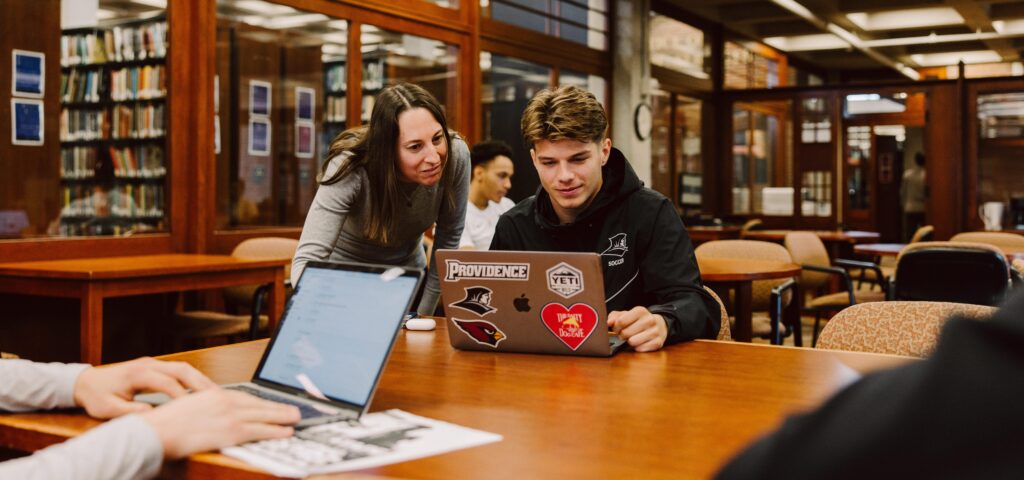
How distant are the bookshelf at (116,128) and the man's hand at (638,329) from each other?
405cm

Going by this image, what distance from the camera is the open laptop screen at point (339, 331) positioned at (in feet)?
4.20

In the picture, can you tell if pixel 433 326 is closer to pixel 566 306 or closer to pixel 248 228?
pixel 566 306

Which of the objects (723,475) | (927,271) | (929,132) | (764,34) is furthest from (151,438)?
(764,34)

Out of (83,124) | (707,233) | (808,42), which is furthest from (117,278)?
(808,42)

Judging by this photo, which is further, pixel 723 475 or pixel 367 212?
pixel 367 212

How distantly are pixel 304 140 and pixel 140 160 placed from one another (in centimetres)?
148

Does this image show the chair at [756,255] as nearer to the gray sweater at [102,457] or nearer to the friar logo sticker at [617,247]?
the friar logo sticker at [617,247]

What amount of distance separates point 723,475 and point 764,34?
43.9 ft

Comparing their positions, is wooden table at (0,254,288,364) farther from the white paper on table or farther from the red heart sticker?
the white paper on table

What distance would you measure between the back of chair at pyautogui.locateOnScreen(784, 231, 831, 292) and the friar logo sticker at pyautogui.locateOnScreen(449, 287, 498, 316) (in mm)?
4944

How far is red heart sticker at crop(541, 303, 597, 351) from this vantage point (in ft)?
5.76

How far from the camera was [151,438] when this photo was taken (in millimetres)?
1062

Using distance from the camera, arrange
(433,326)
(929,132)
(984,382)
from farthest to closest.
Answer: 1. (929,132)
2. (433,326)
3. (984,382)

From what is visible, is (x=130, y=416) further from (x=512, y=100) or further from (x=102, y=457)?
(x=512, y=100)
